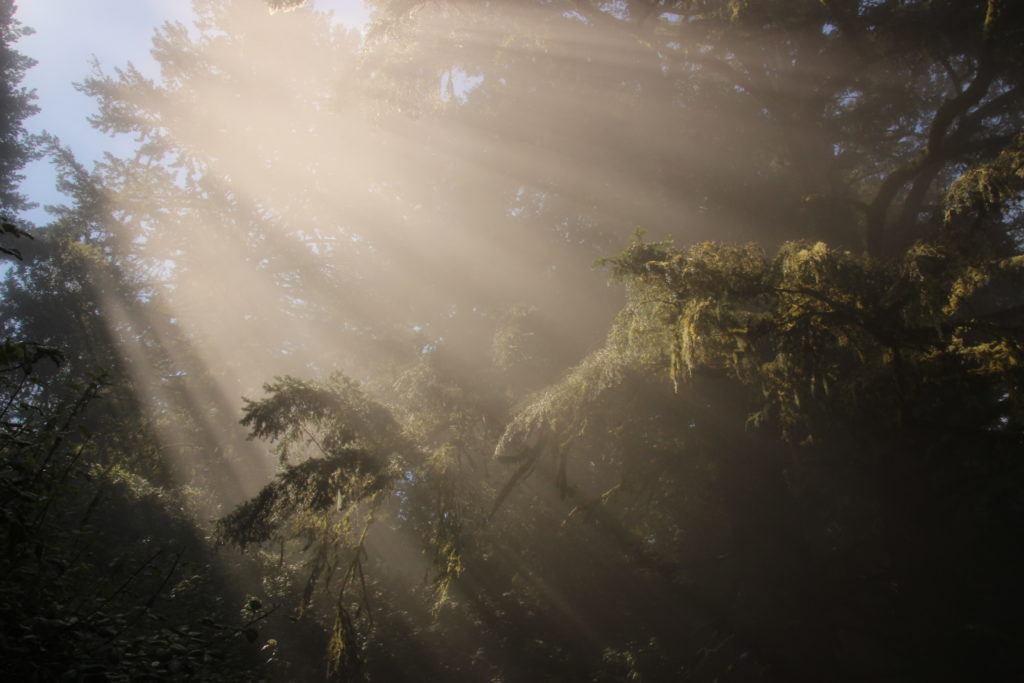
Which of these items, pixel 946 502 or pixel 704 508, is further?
pixel 704 508

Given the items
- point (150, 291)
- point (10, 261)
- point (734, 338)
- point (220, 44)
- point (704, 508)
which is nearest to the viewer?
point (734, 338)

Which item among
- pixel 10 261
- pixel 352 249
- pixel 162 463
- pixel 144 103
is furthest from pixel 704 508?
pixel 10 261

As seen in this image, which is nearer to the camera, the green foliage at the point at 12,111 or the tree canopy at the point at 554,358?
the tree canopy at the point at 554,358

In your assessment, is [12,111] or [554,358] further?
[12,111]

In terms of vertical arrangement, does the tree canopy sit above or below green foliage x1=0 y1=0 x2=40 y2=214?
below

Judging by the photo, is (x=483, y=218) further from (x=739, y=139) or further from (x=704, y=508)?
(x=704, y=508)

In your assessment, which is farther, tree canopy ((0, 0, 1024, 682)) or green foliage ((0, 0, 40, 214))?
green foliage ((0, 0, 40, 214))

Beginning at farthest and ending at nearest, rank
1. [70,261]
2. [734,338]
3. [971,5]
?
[70,261] → [971,5] → [734,338]

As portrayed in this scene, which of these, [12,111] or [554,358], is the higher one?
[12,111]

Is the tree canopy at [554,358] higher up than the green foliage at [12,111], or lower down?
lower down

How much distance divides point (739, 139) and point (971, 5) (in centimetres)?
457

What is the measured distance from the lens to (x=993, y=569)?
285 inches

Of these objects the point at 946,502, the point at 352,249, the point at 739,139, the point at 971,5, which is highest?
the point at 352,249

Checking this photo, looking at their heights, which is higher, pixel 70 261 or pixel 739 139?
pixel 70 261
